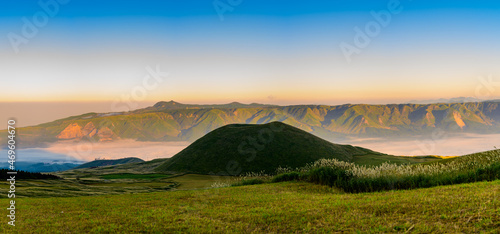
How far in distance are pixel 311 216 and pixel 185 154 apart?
7948 centimetres

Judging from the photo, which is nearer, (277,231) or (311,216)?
(277,231)

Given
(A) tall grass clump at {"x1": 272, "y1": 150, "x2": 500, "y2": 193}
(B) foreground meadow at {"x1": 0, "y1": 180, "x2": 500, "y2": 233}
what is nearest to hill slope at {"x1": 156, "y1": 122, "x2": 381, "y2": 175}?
(A) tall grass clump at {"x1": 272, "y1": 150, "x2": 500, "y2": 193}

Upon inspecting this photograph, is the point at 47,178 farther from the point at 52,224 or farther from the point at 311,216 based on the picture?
the point at 311,216

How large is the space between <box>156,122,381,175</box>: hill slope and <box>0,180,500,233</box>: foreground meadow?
59.3 meters

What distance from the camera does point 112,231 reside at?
12.2m

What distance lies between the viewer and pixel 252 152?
85.1m

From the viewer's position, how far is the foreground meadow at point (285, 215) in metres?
10.8

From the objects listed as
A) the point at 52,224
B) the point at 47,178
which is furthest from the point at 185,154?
the point at 52,224

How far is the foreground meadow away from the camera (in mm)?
10836

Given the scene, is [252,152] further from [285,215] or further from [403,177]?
[285,215]

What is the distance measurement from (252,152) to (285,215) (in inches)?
2834

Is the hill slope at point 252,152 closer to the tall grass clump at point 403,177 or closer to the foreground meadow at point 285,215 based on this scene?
the tall grass clump at point 403,177

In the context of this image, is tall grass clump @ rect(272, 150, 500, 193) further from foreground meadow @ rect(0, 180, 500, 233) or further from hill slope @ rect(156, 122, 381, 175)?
hill slope @ rect(156, 122, 381, 175)

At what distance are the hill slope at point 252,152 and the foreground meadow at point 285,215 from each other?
5926 centimetres
